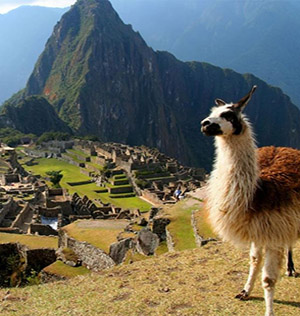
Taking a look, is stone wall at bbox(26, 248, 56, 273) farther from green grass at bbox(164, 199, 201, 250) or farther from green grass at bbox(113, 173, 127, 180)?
green grass at bbox(113, 173, 127, 180)

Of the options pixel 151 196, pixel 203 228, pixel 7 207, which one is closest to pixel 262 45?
pixel 151 196

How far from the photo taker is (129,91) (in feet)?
439

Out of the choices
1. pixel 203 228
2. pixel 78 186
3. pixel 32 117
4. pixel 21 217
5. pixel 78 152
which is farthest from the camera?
pixel 32 117

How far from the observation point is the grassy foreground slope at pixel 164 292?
482 centimetres

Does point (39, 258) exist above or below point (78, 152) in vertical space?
above

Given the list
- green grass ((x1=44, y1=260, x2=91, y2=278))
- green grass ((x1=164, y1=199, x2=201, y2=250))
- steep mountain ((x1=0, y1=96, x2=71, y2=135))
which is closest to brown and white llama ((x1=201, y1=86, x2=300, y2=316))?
green grass ((x1=164, y1=199, x2=201, y2=250))

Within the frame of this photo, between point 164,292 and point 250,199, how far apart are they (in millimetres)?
1814

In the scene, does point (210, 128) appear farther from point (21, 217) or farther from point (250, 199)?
point (21, 217)

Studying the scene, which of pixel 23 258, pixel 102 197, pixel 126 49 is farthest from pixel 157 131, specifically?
pixel 23 258

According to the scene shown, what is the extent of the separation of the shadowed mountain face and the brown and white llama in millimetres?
98638

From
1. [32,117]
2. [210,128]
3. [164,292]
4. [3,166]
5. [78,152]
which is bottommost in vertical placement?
[78,152]

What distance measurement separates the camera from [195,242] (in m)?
9.21

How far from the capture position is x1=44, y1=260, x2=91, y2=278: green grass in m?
8.93

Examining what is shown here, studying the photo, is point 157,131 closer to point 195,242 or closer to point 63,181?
point 63,181
